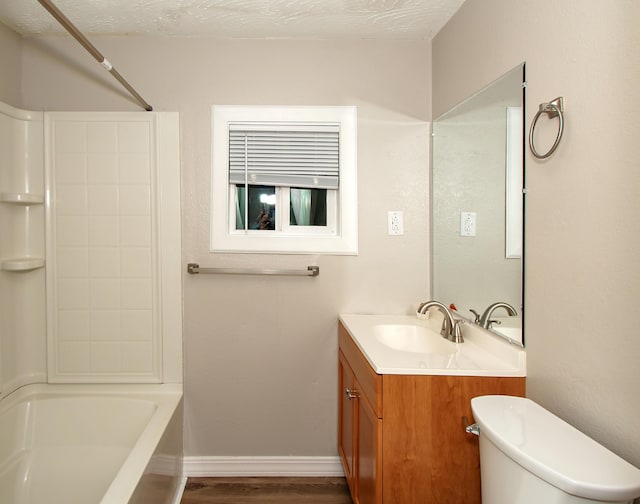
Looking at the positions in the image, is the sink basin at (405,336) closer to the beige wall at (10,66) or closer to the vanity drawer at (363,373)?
the vanity drawer at (363,373)

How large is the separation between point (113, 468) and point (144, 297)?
78 centimetres

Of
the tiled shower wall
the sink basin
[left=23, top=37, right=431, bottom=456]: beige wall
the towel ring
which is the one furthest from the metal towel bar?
the towel ring

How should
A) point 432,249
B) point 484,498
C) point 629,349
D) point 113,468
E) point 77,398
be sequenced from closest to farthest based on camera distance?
point 629,349, point 484,498, point 113,468, point 77,398, point 432,249

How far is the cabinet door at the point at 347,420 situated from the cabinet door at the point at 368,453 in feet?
0.19

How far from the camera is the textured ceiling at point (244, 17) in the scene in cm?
170

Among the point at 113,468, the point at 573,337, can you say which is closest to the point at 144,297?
the point at 113,468

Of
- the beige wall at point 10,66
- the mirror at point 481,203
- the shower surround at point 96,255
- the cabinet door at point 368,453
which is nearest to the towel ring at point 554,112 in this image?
the mirror at point 481,203

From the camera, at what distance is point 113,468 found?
172cm

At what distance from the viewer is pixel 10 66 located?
6.18 ft

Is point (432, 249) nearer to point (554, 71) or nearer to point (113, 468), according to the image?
point (554, 71)

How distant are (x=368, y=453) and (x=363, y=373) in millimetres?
283

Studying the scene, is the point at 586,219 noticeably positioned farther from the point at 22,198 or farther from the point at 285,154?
the point at 22,198

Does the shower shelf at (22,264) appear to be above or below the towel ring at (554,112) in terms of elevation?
below

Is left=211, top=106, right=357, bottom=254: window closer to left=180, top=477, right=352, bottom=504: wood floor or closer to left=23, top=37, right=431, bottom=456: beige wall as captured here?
left=23, top=37, right=431, bottom=456: beige wall
